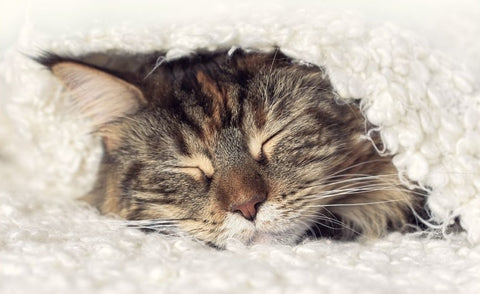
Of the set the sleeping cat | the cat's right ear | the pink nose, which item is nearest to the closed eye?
the sleeping cat

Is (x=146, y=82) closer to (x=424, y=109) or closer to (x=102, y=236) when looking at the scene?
(x=102, y=236)

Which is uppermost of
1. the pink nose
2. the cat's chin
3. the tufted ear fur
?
the tufted ear fur

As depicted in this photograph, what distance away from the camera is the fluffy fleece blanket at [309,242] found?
1069mm

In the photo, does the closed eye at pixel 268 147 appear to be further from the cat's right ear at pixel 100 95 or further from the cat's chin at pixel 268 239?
the cat's right ear at pixel 100 95

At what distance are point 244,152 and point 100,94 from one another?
1.72 feet

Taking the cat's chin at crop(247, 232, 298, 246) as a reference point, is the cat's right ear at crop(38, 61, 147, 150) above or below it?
above

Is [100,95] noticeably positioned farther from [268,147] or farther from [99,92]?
[268,147]

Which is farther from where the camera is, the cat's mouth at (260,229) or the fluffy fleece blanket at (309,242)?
the cat's mouth at (260,229)

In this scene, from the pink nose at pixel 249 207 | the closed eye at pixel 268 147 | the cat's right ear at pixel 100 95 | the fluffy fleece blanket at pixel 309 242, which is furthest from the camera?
the cat's right ear at pixel 100 95

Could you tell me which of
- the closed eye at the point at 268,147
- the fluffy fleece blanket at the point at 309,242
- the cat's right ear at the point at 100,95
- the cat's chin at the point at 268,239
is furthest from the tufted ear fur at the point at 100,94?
the cat's chin at the point at 268,239

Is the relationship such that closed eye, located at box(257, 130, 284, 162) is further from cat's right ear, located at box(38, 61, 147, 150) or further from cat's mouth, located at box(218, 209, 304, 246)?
cat's right ear, located at box(38, 61, 147, 150)

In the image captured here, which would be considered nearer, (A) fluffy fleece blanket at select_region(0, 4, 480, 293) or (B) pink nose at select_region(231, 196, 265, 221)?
(A) fluffy fleece blanket at select_region(0, 4, 480, 293)

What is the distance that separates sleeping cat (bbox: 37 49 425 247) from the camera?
1.44m

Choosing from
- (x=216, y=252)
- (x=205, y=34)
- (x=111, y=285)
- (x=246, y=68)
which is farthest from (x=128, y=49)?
(x=111, y=285)
